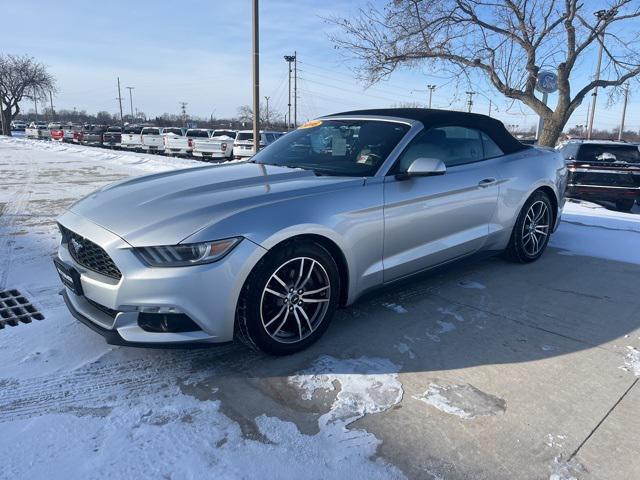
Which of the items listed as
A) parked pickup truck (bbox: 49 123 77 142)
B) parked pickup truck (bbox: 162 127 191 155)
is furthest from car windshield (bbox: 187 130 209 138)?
parked pickup truck (bbox: 49 123 77 142)

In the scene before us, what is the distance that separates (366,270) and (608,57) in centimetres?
1571

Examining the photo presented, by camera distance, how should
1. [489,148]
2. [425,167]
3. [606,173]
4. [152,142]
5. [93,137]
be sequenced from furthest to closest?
[93,137], [152,142], [606,173], [489,148], [425,167]

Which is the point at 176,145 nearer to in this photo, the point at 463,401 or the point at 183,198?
the point at 183,198

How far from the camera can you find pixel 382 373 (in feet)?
9.47

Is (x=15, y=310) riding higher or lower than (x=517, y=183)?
lower

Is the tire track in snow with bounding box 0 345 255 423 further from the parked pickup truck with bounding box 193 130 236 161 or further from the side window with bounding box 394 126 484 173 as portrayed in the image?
the parked pickup truck with bounding box 193 130 236 161

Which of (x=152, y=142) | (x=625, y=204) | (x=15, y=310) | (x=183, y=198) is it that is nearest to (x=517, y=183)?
(x=183, y=198)

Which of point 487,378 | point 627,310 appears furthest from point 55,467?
point 627,310

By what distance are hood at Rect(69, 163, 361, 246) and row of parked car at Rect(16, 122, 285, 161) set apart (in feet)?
34.0

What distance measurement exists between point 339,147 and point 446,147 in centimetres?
95

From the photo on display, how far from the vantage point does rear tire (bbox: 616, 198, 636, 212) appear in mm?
9988

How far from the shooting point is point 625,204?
404 inches

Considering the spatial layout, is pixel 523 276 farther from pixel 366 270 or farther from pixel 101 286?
pixel 101 286

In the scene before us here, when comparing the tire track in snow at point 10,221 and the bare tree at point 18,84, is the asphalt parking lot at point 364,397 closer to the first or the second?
the tire track in snow at point 10,221
